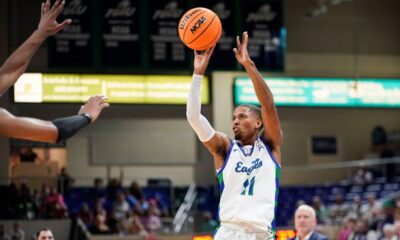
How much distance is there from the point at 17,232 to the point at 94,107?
7178 millimetres

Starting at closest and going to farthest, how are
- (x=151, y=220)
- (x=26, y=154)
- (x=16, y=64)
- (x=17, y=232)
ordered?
(x=16, y=64) < (x=17, y=232) < (x=26, y=154) < (x=151, y=220)

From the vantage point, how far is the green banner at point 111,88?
12.6 m

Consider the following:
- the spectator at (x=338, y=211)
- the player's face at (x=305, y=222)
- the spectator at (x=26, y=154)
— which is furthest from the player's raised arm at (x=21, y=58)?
the spectator at (x=338, y=211)

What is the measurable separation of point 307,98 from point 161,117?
132 inches

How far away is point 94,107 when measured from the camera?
16.2ft

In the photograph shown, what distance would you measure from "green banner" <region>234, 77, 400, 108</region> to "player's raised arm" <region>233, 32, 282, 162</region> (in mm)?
11685

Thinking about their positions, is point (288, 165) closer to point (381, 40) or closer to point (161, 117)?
point (381, 40)

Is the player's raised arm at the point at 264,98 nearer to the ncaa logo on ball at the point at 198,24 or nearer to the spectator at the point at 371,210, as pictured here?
the ncaa logo on ball at the point at 198,24

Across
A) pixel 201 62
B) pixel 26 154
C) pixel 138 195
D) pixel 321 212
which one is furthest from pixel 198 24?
pixel 321 212

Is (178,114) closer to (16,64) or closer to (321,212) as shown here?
(321,212)

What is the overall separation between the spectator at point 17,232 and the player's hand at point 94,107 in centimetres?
706

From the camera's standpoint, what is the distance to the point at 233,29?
1388cm

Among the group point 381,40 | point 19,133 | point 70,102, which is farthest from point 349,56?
point 19,133

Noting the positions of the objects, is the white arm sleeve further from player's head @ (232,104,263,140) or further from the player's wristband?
the player's wristband
